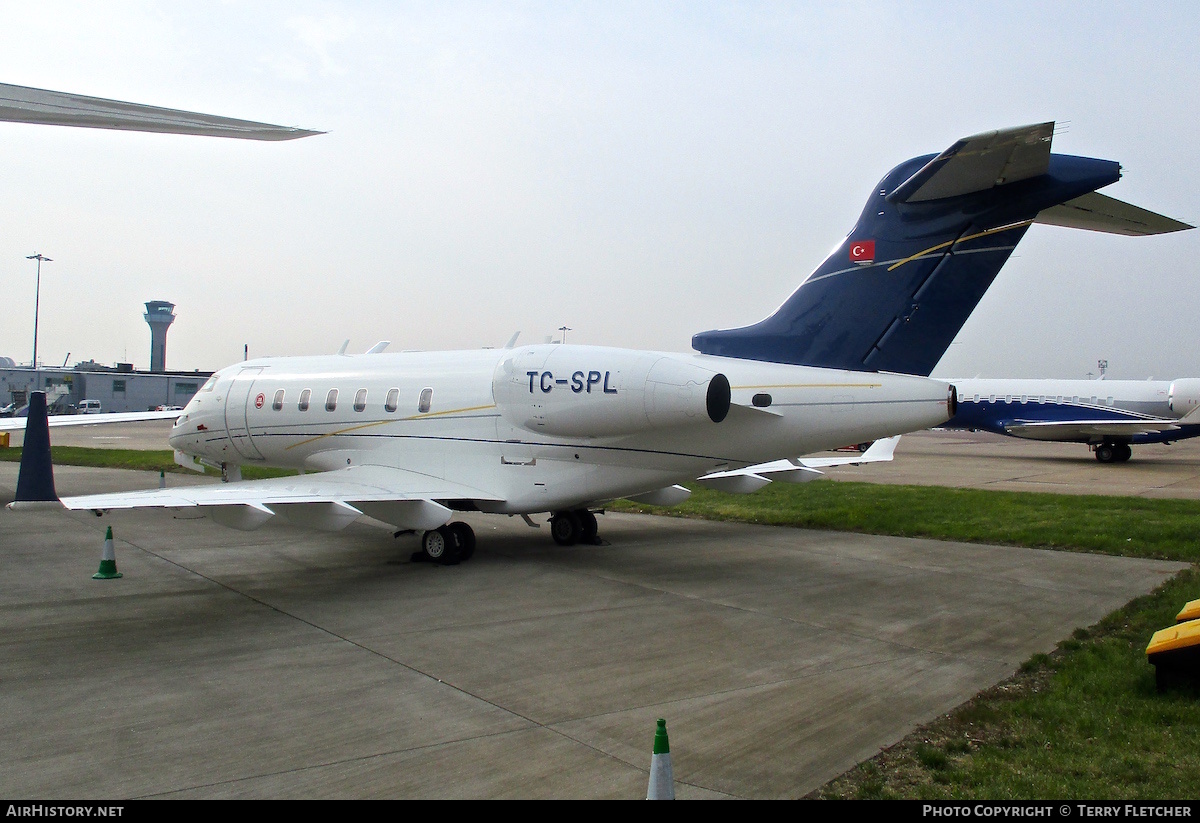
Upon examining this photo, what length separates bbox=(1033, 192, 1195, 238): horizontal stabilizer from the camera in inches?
355

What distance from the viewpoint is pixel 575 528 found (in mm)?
13148

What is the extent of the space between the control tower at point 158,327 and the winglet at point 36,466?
137m

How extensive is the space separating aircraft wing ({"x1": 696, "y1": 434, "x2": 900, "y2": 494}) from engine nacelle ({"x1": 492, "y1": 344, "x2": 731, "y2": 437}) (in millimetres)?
3234

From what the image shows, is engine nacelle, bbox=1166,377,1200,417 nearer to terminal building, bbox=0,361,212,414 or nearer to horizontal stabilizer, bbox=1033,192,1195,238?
horizontal stabilizer, bbox=1033,192,1195,238

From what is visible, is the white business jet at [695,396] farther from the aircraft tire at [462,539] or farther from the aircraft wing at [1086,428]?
the aircraft wing at [1086,428]

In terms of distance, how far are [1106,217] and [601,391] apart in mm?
6036

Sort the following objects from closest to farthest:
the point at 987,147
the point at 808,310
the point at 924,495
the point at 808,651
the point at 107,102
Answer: the point at 808,651
the point at 987,147
the point at 808,310
the point at 107,102
the point at 924,495

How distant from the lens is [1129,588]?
1012cm

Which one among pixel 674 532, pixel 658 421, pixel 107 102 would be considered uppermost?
pixel 107 102

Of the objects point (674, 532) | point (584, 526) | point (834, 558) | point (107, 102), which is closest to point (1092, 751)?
point (834, 558)

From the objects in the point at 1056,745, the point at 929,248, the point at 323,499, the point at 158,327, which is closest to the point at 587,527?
the point at 323,499

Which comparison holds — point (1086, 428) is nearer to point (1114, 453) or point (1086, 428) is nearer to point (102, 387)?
point (1114, 453)

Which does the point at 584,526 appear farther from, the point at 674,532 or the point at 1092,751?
the point at 1092,751

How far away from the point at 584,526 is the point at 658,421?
3.58 metres
